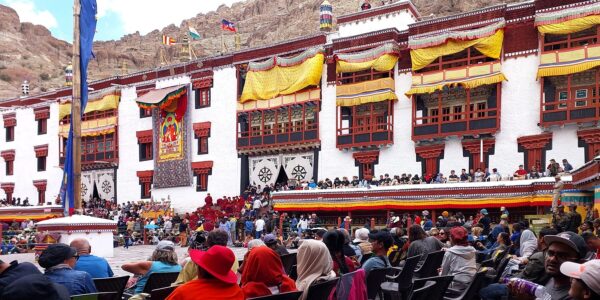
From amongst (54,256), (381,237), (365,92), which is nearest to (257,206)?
(365,92)

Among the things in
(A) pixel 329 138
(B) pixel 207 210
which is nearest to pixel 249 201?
(B) pixel 207 210

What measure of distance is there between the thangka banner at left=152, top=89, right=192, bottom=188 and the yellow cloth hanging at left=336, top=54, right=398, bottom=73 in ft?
38.9

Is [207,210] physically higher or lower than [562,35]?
lower

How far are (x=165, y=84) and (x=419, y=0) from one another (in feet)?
126

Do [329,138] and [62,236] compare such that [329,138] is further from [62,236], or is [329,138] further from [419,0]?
[419,0]

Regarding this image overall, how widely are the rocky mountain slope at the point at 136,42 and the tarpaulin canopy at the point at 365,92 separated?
40.9 metres

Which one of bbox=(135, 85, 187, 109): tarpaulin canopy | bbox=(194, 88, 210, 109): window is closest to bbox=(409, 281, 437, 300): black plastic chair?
bbox=(194, 88, 210, 109): window

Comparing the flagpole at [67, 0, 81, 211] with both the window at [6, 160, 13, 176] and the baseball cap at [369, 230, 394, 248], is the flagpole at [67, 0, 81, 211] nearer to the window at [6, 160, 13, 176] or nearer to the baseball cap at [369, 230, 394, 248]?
the baseball cap at [369, 230, 394, 248]

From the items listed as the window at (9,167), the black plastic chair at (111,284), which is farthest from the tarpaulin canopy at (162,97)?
the black plastic chair at (111,284)

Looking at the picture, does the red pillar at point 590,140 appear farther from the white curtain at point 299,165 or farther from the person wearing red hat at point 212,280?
the person wearing red hat at point 212,280

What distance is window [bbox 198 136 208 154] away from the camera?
3644 centimetres

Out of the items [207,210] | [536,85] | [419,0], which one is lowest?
[207,210]

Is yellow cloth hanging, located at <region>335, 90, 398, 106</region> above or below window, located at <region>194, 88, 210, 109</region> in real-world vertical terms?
below

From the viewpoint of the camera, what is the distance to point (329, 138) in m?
31.5
